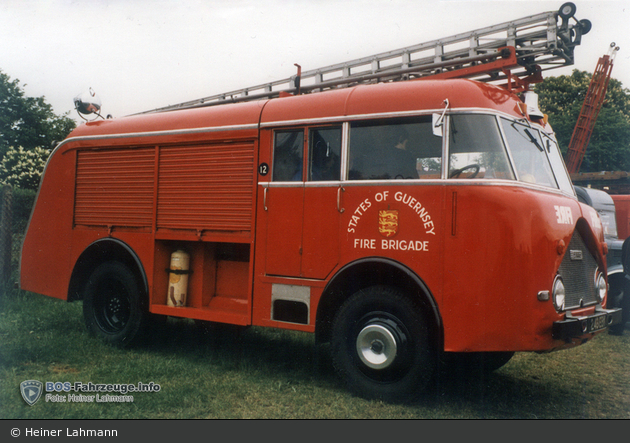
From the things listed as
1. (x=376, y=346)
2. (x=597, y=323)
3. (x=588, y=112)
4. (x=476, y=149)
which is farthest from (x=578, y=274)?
(x=588, y=112)

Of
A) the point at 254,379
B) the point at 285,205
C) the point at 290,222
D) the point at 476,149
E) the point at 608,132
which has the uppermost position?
the point at 608,132

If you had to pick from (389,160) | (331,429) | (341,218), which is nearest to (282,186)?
(341,218)

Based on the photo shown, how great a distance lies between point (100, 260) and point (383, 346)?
407 cm

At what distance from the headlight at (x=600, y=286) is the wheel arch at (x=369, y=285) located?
1763 millimetres

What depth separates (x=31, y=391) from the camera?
462 cm

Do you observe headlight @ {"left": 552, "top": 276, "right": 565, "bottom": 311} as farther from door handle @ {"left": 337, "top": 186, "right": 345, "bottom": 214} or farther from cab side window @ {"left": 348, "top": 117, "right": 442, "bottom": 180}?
door handle @ {"left": 337, "top": 186, "right": 345, "bottom": 214}

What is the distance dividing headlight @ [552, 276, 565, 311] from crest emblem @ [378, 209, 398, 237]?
4.42ft

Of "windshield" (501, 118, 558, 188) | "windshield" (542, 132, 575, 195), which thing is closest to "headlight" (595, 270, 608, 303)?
"windshield" (542, 132, 575, 195)

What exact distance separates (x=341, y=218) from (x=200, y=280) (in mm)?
2118

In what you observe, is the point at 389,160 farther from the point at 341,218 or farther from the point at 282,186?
the point at 282,186

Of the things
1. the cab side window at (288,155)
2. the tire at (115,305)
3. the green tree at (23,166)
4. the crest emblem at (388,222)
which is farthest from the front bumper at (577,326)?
the green tree at (23,166)

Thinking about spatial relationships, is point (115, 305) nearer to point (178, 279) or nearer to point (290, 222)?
point (178, 279)

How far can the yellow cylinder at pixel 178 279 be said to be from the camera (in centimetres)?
621

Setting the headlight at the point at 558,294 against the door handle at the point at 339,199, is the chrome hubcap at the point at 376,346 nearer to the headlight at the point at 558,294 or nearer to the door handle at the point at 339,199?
the door handle at the point at 339,199
